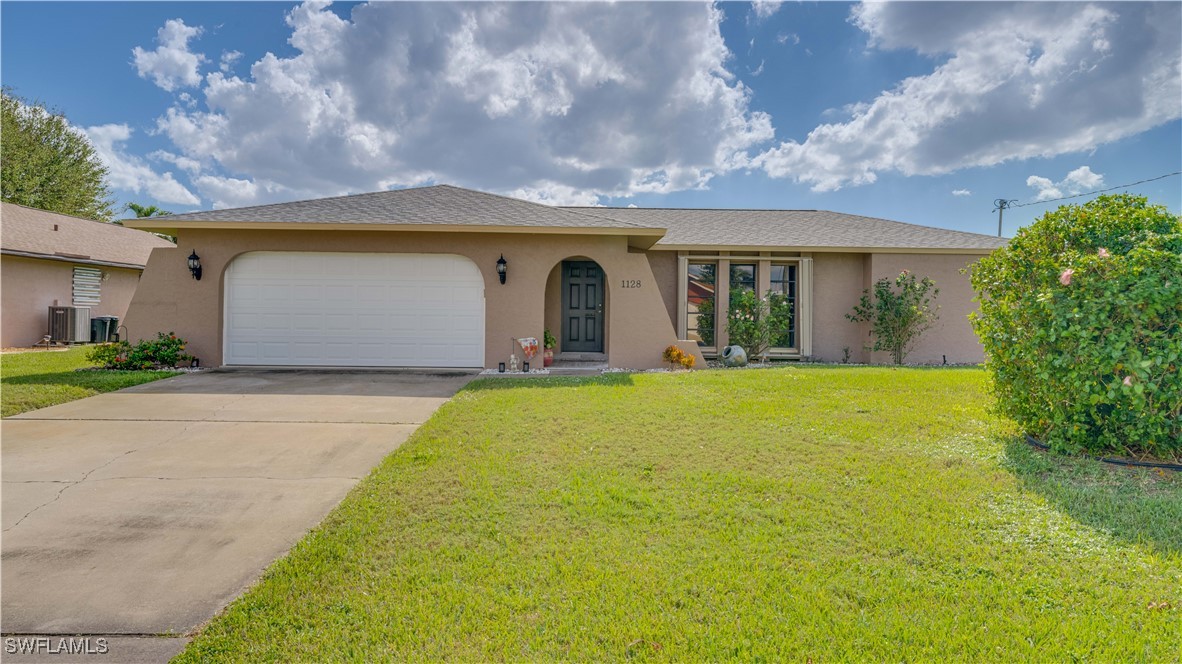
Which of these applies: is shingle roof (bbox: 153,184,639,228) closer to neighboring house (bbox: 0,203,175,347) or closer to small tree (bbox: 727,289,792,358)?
neighboring house (bbox: 0,203,175,347)

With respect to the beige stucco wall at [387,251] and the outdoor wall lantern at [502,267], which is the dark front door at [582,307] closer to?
the beige stucco wall at [387,251]

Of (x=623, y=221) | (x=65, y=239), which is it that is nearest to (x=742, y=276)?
(x=623, y=221)

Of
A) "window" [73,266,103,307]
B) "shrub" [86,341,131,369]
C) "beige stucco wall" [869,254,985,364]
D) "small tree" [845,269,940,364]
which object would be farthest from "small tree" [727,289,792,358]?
"window" [73,266,103,307]

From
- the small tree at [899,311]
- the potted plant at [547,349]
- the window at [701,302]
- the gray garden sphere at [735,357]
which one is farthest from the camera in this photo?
the window at [701,302]

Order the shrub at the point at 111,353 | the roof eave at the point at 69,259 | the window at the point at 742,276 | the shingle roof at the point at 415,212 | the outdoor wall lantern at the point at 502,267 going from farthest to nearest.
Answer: the window at the point at 742,276 → the roof eave at the point at 69,259 → the outdoor wall lantern at the point at 502,267 → the shingle roof at the point at 415,212 → the shrub at the point at 111,353

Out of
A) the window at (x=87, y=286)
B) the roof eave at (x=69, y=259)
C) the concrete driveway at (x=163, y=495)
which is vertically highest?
the roof eave at (x=69, y=259)

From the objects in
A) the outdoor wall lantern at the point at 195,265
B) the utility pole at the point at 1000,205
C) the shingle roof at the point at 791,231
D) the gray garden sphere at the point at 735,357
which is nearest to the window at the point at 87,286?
the outdoor wall lantern at the point at 195,265

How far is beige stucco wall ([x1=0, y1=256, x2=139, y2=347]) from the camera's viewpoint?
12.2m

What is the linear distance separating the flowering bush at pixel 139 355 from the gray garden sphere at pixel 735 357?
436 inches

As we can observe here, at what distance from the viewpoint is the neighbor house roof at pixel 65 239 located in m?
12.8

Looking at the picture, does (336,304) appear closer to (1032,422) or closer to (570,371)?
(570,371)

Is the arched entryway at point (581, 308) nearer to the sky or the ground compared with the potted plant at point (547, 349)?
nearer to the sky

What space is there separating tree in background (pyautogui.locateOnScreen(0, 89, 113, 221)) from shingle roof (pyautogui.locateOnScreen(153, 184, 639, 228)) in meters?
24.0

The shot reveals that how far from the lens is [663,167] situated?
16.2m
